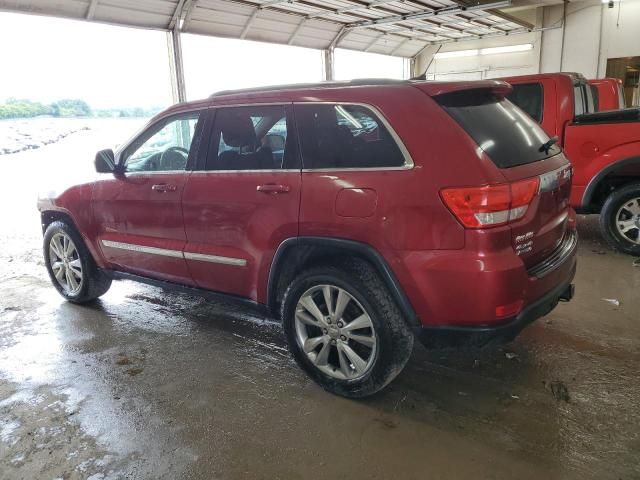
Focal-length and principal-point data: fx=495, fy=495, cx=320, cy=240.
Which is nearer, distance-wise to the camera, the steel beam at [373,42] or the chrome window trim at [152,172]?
the chrome window trim at [152,172]

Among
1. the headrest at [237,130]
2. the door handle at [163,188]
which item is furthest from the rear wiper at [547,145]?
the door handle at [163,188]

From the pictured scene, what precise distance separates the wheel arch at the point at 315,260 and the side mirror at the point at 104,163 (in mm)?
1683

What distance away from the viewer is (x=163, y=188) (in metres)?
3.44

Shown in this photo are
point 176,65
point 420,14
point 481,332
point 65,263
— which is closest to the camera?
point 481,332

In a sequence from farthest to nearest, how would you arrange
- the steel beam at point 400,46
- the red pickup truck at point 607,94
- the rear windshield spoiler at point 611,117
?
the steel beam at point 400,46
the red pickup truck at point 607,94
the rear windshield spoiler at point 611,117

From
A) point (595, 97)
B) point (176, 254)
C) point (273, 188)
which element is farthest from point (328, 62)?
point (273, 188)

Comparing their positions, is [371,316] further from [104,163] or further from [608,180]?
[608,180]

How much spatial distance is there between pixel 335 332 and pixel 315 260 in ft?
1.38

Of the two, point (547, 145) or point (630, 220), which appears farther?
Result: point (630, 220)

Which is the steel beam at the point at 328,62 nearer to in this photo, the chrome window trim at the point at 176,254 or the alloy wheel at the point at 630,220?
the alloy wheel at the point at 630,220

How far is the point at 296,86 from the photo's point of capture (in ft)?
10.0

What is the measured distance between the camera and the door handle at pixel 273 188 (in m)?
2.80

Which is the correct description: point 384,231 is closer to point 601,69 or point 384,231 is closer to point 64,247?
point 64,247

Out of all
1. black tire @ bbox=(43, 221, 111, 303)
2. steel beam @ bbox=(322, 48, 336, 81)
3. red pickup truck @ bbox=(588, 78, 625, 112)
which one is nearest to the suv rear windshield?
black tire @ bbox=(43, 221, 111, 303)
